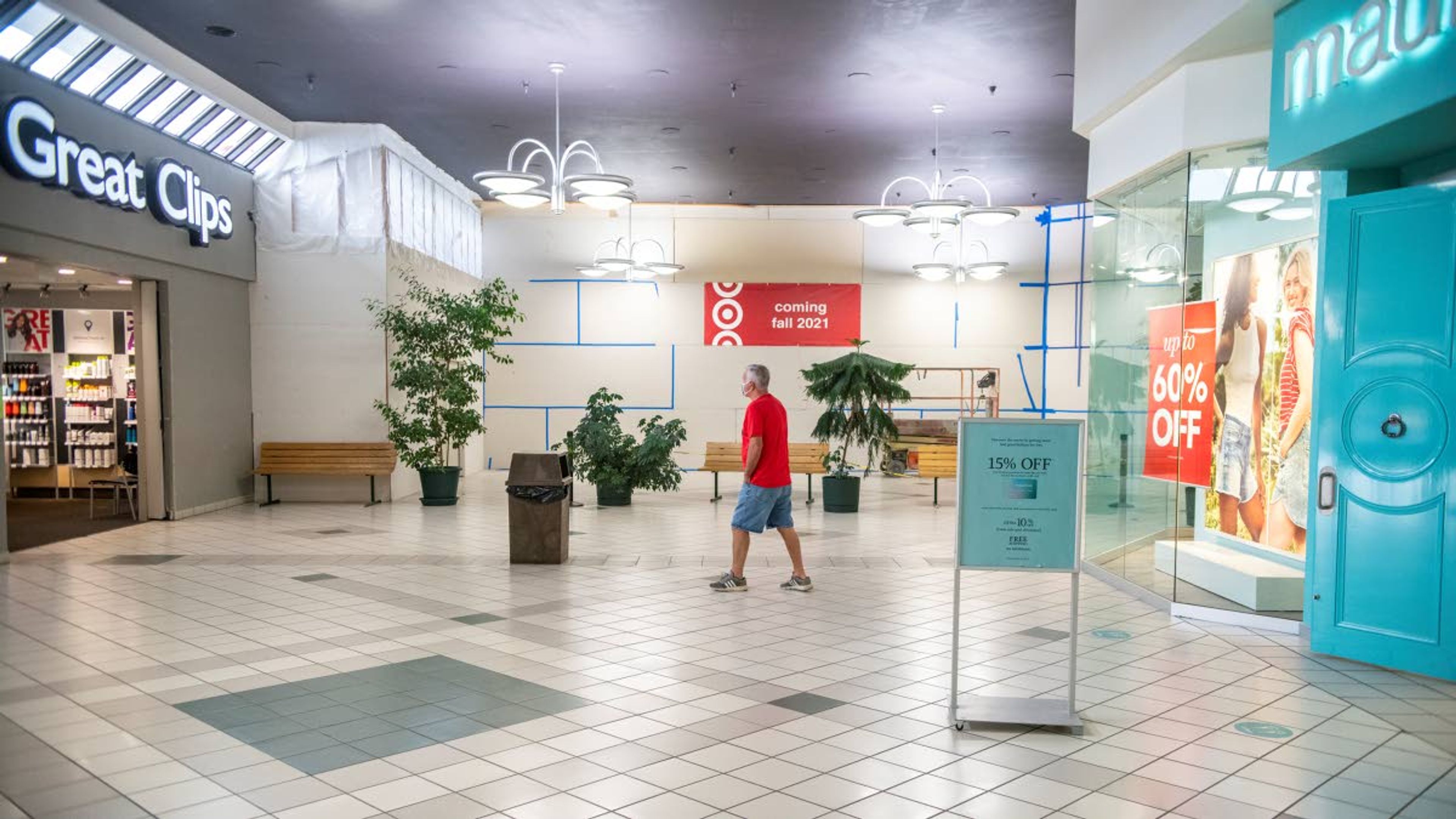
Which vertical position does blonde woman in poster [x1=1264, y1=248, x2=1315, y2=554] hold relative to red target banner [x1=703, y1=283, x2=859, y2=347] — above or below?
below

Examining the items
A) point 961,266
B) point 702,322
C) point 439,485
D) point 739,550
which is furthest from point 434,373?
point 961,266

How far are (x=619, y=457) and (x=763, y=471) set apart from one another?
5.91 m

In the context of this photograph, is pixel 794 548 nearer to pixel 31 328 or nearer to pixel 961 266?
pixel 961 266

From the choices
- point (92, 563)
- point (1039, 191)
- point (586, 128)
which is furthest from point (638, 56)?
point (1039, 191)

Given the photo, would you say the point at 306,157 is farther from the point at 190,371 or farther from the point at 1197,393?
the point at 1197,393

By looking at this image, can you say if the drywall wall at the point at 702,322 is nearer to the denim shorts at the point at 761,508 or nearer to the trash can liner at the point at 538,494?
the trash can liner at the point at 538,494

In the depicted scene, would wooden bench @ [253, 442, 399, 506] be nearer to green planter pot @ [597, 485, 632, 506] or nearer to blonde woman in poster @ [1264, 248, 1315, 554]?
green planter pot @ [597, 485, 632, 506]

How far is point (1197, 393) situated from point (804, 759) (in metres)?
4.40

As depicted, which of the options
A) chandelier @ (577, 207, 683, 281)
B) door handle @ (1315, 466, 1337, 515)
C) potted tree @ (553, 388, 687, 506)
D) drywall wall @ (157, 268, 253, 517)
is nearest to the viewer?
door handle @ (1315, 466, 1337, 515)

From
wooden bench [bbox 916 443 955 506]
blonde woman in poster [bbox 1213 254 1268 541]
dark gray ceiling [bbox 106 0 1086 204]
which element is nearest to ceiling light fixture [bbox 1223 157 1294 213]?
blonde woman in poster [bbox 1213 254 1268 541]

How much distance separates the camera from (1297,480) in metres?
7.14

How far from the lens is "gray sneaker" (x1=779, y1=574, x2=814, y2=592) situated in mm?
7629

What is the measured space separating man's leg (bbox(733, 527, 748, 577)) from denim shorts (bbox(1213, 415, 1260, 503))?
380 cm

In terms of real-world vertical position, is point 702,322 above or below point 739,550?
above
